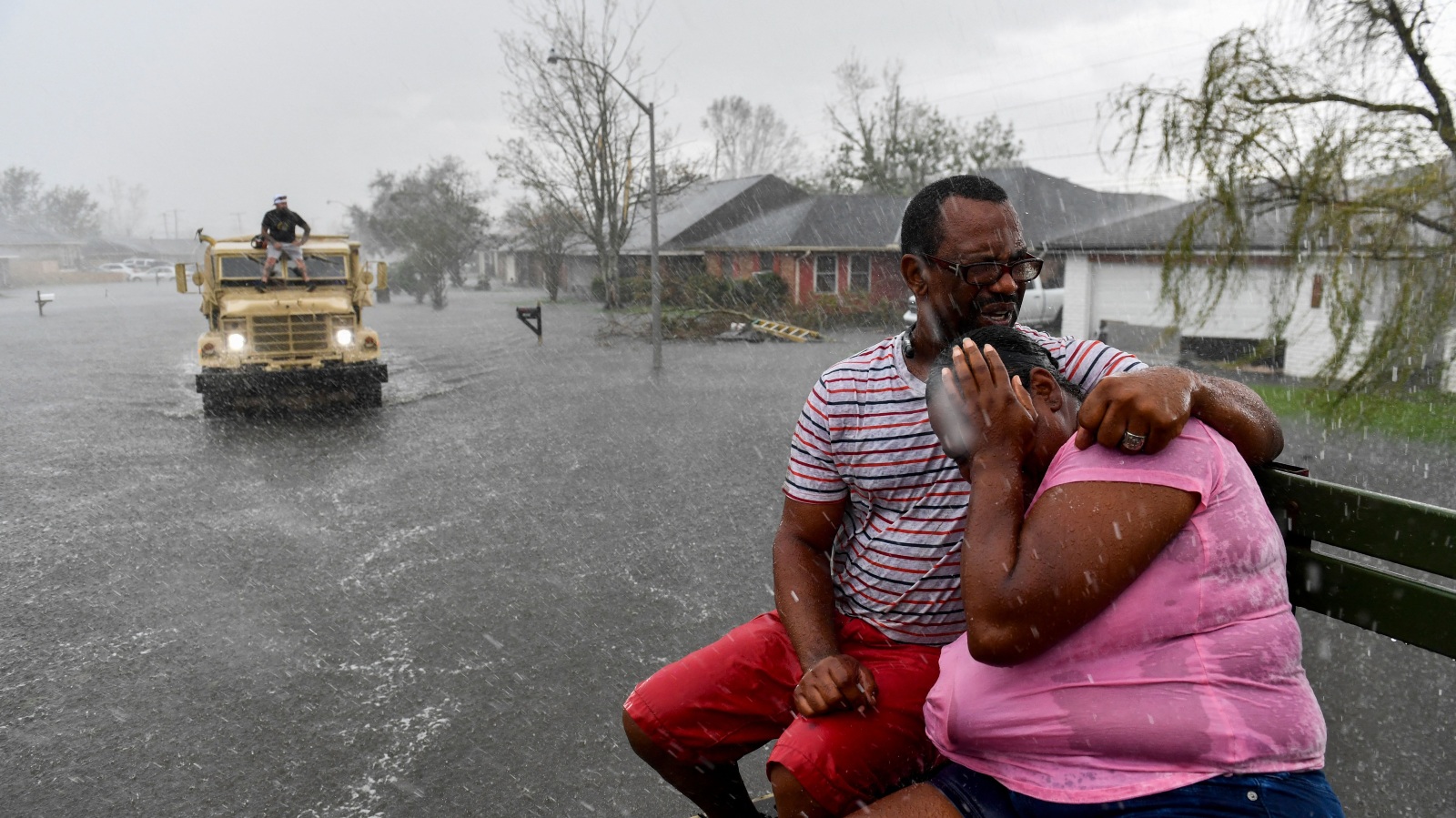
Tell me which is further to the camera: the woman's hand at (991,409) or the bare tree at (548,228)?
the bare tree at (548,228)

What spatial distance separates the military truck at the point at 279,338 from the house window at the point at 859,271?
25.0m

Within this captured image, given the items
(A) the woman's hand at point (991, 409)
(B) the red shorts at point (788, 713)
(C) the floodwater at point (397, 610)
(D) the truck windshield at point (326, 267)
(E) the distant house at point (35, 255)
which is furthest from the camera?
(E) the distant house at point (35, 255)

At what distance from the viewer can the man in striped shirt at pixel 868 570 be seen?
87.8 inches

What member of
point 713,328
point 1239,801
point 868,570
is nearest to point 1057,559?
point 1239,801

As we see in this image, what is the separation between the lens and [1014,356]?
2131mm

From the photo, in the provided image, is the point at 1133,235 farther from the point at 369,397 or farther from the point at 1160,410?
the point at 1160,410

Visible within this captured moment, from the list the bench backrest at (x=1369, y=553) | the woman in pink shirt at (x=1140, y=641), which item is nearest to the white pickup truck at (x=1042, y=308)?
the bench backrest at (x=1369, y=553)

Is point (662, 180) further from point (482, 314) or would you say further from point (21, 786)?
point (21, 786)

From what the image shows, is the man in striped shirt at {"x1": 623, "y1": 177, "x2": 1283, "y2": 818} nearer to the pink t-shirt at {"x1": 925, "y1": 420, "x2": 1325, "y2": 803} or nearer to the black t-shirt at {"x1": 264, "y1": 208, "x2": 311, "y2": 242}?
the pink t-shirt at {"x1": 925, "y1": 420, "x2": 1325, "y2": 803}

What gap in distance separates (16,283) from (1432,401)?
8752 cm

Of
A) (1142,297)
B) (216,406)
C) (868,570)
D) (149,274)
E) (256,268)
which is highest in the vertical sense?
(149,274)

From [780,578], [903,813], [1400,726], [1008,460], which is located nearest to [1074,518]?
[1008,460]

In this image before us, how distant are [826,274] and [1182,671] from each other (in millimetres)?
36971

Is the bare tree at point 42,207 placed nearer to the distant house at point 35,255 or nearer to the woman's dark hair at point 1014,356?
the distant house at point 35,255
